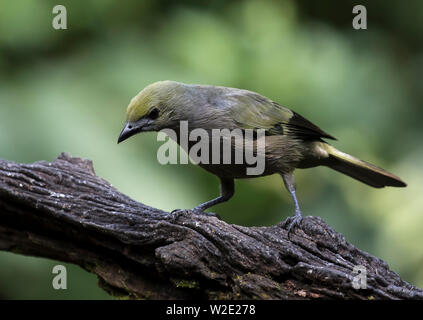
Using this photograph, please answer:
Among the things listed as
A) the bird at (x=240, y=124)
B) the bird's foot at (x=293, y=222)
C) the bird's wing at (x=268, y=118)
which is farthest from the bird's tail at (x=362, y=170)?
the bird's foot at (x=293, y=222)

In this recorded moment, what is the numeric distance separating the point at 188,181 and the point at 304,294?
2.33 meters

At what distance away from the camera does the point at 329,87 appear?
21.0ft

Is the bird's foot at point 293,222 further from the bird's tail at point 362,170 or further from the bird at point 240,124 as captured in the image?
the bird's tail at point 362,170

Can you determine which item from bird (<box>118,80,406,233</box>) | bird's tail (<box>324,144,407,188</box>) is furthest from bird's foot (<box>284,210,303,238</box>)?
bird's tail (<box>324,144,407,188</box>)

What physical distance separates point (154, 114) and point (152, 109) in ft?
0.17

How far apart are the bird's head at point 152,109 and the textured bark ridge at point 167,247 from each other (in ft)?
1.65

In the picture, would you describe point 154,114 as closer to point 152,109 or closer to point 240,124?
point 152,109

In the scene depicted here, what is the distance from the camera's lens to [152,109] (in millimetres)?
4496

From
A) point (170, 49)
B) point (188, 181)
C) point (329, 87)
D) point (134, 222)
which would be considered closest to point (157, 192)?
point (188, 181)

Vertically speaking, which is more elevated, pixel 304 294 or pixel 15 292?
pixel 304 294

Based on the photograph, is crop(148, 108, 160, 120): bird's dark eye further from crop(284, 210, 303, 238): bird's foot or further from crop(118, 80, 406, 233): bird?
crop(284, 210, 303, 238): bird's foot

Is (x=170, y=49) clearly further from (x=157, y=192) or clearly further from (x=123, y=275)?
(x=123, y=275)

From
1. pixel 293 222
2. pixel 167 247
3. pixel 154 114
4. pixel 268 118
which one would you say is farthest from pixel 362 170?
pixel 167 247

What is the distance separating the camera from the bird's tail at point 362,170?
515 centimetres
